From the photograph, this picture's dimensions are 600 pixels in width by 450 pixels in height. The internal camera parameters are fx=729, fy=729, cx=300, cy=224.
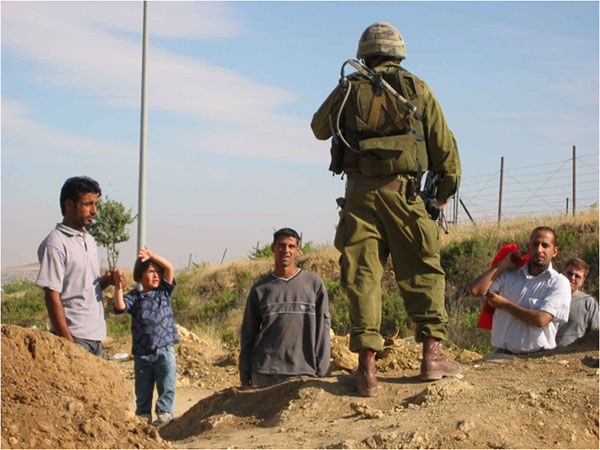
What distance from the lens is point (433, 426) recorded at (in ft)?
13.7

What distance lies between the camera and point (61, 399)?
143 inches

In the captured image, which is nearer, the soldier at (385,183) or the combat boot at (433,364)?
the soldier at (385,183)

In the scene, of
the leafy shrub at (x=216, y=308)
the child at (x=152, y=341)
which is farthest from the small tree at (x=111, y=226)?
the child at (x=152, y=341)

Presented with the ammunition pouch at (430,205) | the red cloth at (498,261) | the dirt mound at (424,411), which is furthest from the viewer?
the red cloth at (498,261)

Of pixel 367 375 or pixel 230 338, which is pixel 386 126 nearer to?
pixel 367 375

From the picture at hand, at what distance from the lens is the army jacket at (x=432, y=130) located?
484 centimetres

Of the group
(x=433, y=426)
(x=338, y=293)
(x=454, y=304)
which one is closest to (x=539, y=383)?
(x=433, y=426)

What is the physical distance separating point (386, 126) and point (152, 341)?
2.74 metres

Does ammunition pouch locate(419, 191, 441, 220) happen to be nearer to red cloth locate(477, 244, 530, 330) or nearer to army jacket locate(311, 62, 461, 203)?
army jacket locate(311, 62, 461, 203)

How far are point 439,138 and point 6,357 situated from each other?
297cm

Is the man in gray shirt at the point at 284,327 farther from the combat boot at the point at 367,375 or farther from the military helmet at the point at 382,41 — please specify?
the military helmet at the point at 382,41

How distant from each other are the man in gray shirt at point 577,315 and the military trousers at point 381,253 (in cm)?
198

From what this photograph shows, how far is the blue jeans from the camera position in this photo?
6.07 m

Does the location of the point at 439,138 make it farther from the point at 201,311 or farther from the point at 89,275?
the point at 201,311
